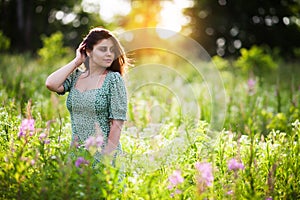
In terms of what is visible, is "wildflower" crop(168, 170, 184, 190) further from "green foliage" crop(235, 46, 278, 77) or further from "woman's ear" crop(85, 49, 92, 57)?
"green foliage" crop(235, 46, 278, 77)

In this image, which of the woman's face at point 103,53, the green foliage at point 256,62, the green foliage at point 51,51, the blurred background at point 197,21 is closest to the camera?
the woman's face at point 103,53

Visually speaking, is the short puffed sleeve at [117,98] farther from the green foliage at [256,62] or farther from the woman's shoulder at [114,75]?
the green foliage at [256,62]

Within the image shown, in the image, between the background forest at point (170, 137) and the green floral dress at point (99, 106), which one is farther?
the green floral dress at point (99, 106)

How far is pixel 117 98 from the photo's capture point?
2.96 m

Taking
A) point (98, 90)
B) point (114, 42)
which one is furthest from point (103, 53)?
point (98, 90)

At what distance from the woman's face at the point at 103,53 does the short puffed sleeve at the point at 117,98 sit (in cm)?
12

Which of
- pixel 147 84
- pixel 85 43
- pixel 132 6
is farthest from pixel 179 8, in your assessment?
pixel 85 43

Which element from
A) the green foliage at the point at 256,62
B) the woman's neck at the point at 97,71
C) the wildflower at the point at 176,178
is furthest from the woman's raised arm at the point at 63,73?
the green foliage at the point at 256,62

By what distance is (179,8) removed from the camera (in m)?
23.1

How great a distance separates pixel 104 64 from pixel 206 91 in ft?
13.8

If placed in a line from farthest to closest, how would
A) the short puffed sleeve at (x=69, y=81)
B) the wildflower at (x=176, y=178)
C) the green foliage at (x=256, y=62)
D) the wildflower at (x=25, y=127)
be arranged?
the green foliage at (x=256, y=62) < the short puffed sleeve at (x=69, y=81) < the wildflower at (x=25, y=127) < the wildflower at (x=176, y=178)

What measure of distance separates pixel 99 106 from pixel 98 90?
0.40 feet

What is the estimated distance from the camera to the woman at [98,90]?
295 centimetres

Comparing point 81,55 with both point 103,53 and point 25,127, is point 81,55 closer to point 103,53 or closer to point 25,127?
point 103,53
